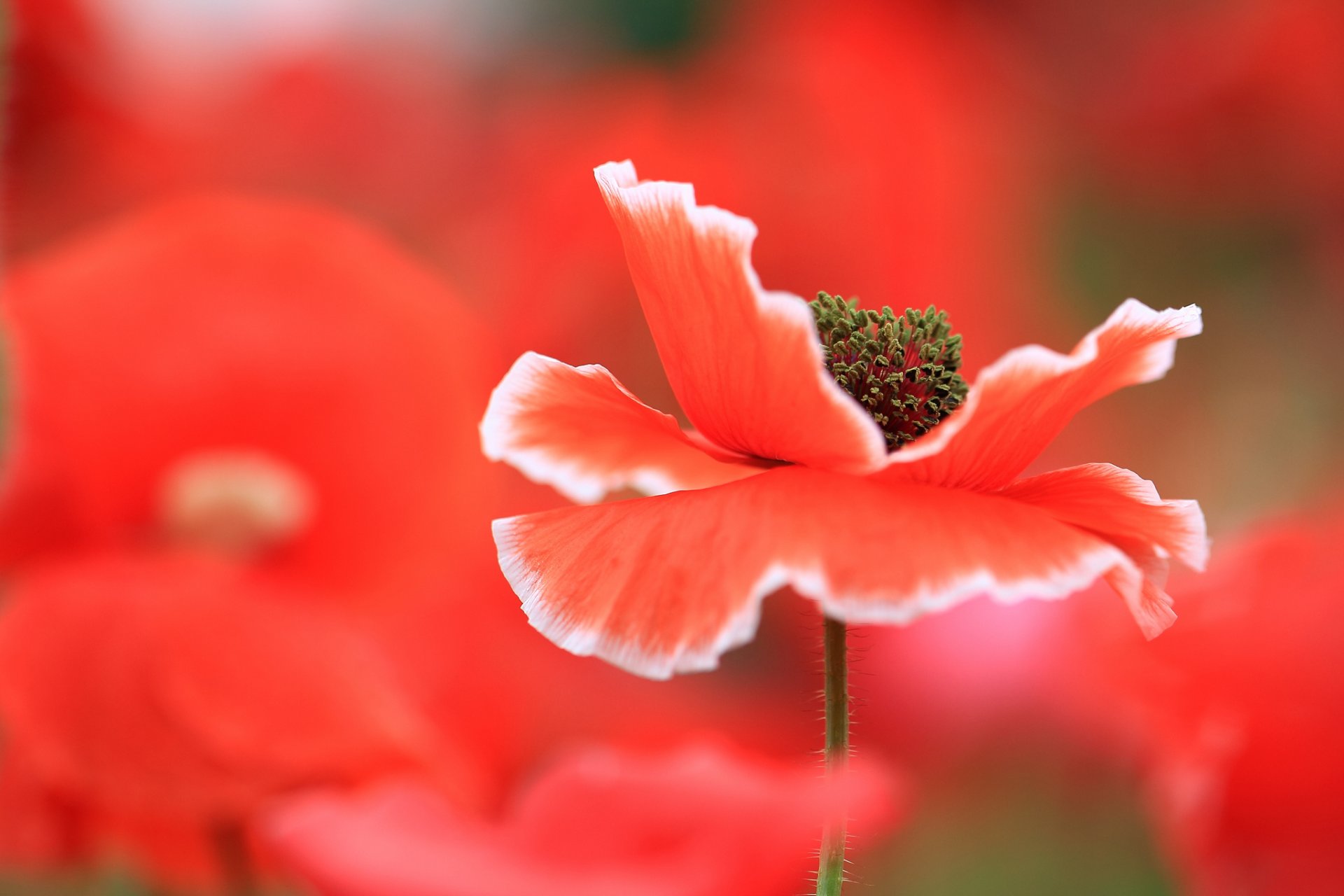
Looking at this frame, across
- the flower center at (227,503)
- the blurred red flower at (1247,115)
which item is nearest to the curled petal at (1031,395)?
the flower center at (227,503)

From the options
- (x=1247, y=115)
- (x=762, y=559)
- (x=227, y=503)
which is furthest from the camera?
(x=1247, y=115)

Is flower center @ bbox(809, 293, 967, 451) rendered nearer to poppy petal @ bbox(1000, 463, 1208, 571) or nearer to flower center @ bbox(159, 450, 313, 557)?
poppy petal @ bbox(1000, 463, 1208, 571)

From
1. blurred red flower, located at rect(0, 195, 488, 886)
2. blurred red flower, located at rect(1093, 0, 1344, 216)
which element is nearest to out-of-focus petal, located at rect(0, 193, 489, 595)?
blurred red flower, located at rect(0, 195, 488, 886)

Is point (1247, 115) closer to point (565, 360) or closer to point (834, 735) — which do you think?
point (565, 360)

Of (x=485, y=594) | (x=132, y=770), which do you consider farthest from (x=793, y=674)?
(x=132, y=770)

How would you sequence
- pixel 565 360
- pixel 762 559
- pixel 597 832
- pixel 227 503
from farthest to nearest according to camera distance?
pixel 565 360
pixel 227 503
pixel 597 832
pixel 762 559

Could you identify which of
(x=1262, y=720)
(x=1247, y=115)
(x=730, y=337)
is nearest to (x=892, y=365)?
(x=730, y=337)

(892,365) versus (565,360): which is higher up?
(565,360)
